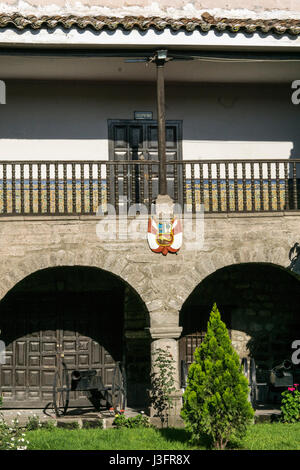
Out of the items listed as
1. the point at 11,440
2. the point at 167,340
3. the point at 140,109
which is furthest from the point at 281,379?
the point at 140,109

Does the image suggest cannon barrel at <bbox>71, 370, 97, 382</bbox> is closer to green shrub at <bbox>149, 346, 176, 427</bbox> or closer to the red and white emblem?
green shrub at <bbox>149, 346, 176, 427</bbox>

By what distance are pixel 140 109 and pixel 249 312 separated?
Answer: 161 inches

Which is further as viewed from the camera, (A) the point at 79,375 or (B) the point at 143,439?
(A) the point at 79,375

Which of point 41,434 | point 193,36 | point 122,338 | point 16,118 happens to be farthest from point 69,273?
point 193,36

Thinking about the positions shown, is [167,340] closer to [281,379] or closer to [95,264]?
[95,264]

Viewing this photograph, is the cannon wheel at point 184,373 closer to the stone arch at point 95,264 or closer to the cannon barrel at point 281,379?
the cannon barrel at point 281,379

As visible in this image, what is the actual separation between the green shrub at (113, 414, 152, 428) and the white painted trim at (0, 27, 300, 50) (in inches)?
217

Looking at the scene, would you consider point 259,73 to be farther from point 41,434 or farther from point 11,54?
point 41,434

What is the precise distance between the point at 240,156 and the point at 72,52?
378cm

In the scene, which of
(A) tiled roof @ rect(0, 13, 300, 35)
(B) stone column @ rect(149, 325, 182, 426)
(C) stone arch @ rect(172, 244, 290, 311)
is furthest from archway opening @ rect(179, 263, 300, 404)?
(A) tiled roof @ rect(0, 13, 300, 35)

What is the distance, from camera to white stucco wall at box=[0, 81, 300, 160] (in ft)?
45.1

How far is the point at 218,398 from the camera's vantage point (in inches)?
366

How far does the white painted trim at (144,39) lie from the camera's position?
38.2ft

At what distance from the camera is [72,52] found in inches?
472
